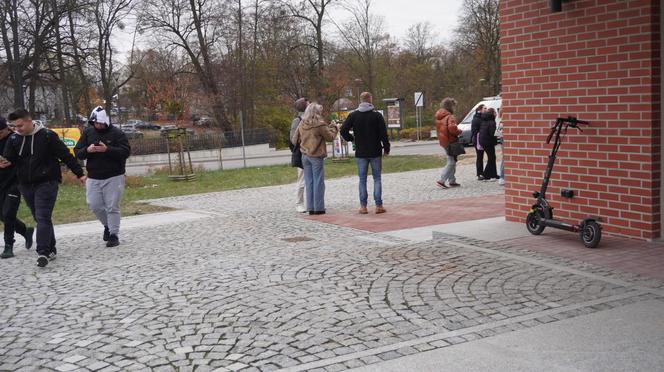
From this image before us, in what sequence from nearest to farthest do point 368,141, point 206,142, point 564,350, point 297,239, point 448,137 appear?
point 564,350 < point 297,239 < point 368,141 < point 448,137 < point 206,142

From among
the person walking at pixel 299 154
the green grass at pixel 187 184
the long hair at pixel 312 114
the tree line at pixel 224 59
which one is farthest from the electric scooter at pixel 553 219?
the tree line at pixel 224 59

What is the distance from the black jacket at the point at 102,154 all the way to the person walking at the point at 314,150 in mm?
3002

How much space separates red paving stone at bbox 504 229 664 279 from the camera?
20.6 ft

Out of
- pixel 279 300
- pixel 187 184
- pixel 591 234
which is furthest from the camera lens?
pixel 187 184

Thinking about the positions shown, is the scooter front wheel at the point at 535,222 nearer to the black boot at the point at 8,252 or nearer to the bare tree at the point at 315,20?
the black boot at the point at 8,252

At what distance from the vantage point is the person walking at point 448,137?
14.3 meters

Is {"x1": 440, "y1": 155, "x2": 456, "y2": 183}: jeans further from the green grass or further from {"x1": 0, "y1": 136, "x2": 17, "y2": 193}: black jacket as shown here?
{"x1": 0, "y1": 136, "x2": 17, "y2": 193}: black jacket

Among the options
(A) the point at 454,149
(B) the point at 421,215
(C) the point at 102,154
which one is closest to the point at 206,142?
(A) the point at 454,149

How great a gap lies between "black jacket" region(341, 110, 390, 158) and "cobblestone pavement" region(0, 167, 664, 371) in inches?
80.0

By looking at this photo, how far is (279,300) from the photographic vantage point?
5.74 meters

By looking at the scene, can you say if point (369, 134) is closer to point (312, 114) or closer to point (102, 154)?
point (312, 114)

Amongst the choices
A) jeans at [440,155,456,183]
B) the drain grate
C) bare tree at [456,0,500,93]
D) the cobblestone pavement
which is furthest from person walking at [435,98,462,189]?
bare tree at [456,0,500,93]

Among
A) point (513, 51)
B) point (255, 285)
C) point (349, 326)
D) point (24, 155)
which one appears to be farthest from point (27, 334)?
point (513, 51)

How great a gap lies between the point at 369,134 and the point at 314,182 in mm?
1195
